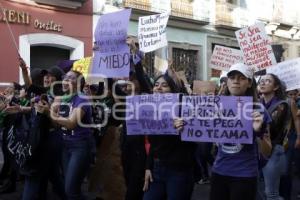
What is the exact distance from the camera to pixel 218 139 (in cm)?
384

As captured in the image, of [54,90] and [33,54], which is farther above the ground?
[33,54]

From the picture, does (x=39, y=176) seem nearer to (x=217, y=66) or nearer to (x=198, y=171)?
(x=198, y=171)

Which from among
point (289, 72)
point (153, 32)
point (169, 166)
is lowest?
point (169, 166)

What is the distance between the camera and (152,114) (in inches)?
169

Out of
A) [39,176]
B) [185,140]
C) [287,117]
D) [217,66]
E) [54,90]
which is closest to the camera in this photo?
[185,140]

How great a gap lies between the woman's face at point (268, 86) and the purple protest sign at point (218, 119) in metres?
1.15

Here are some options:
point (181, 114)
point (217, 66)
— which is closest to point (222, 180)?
point (181, 114)

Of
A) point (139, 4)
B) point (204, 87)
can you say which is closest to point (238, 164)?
point (204, 87)

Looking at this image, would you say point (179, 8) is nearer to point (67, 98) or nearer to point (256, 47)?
point (256, 47)

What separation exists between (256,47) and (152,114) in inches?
149

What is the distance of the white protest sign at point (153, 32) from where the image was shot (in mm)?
7090

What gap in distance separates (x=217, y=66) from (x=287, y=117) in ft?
17.7

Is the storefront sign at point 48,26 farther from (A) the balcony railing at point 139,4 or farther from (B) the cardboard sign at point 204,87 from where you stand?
(B) the cardboard sign at point 204,87

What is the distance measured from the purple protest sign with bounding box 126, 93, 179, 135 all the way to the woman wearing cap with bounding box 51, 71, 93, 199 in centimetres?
66
